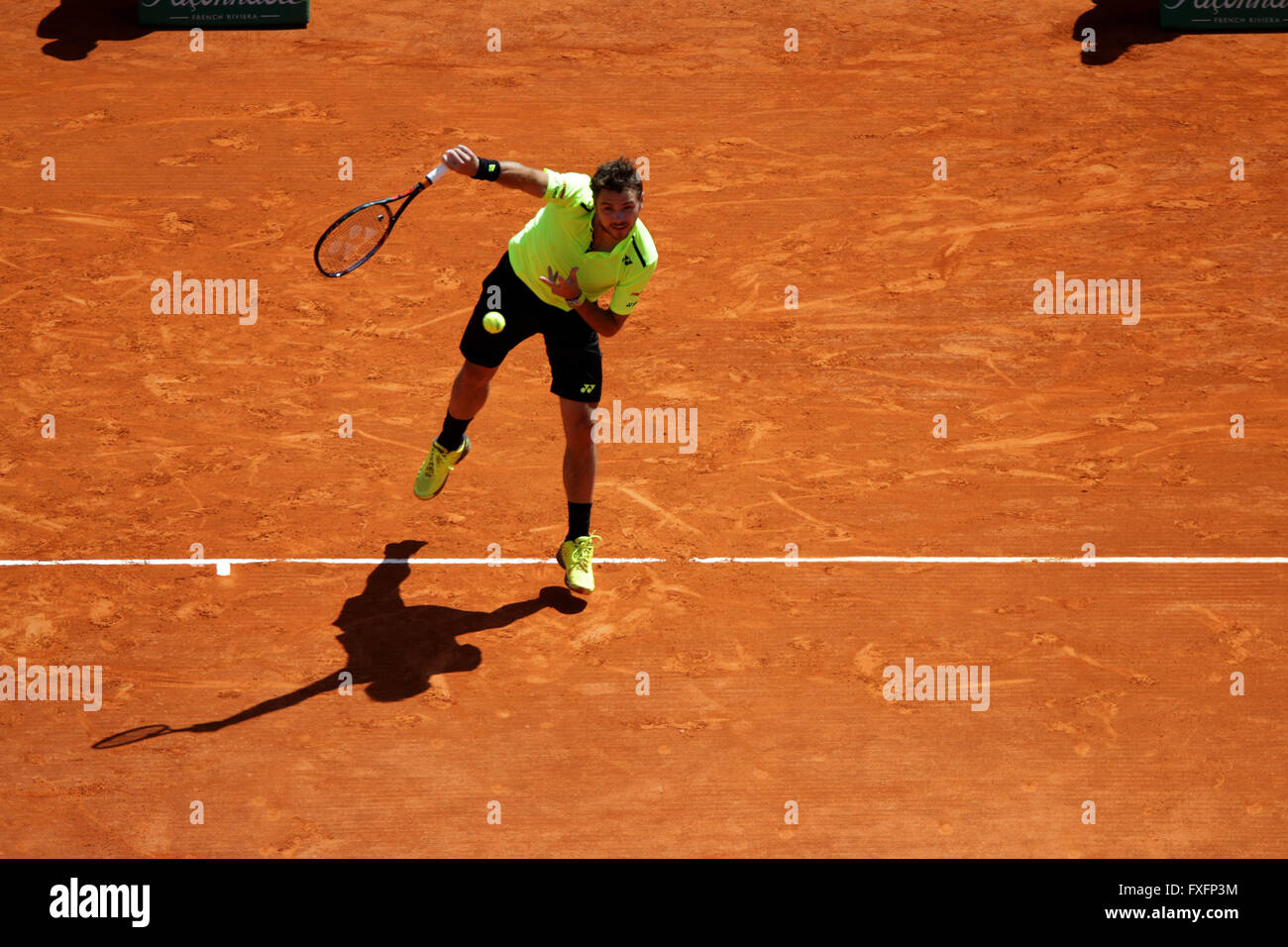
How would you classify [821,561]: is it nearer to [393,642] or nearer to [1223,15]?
[393,642]

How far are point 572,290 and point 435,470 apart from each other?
5.39 ft

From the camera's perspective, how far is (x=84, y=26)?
40.5ft

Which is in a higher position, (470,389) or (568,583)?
(470,389)

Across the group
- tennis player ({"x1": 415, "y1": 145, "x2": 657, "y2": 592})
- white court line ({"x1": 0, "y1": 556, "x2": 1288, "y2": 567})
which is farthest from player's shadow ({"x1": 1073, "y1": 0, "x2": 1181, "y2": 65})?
tennis player ({"x1": 415, "y1": 145, "x2": 657, "y2": 592})

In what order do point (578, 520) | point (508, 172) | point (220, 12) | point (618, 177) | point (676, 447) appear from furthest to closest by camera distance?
1. point (220, 12)
2. point (676, 447)
3. point (578, 520)
4. point (508, 172)
5. point (618, 177)

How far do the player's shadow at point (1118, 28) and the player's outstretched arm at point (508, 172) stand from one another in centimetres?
791

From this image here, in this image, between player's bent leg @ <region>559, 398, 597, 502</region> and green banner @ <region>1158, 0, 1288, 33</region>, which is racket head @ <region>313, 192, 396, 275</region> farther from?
green banner @ <region>1158, 0, 1288, 33</region>

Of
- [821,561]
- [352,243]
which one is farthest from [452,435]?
[821,561]

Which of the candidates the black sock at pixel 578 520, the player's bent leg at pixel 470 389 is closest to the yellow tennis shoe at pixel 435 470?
the player's bent leg at pixel 470 389

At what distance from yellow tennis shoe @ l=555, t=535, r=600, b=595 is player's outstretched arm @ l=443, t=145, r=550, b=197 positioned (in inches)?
71.7

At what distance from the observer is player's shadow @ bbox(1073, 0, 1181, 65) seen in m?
12.2

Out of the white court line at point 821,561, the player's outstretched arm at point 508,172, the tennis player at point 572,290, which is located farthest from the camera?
the white court line at point 821,561

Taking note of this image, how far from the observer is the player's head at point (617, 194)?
584 centimetres

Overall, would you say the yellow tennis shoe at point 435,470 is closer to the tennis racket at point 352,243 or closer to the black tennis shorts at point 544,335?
the black tennis shorts at point 544,335
